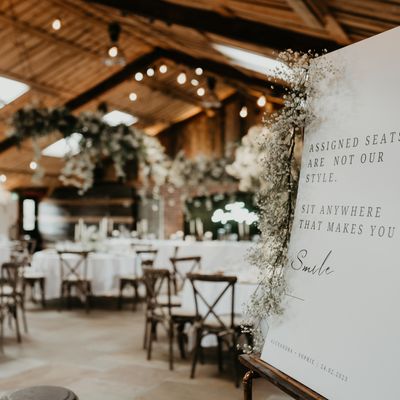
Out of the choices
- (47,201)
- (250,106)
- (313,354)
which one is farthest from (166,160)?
(313,354)

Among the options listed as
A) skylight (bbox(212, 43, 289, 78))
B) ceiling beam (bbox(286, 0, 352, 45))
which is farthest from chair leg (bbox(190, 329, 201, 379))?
skylight (bbox(212, 43, 289, 78))

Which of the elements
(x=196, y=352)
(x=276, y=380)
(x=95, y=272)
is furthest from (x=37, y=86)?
(x=276, y=380)

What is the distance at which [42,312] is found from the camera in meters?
7.75

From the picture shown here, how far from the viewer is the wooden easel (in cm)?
199

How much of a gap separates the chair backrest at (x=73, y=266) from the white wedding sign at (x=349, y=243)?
19.2ft

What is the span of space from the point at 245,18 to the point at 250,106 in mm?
7547

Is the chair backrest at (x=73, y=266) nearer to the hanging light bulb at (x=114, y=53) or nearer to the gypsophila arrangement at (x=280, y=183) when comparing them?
the hanging light bulb at (x=114, y=53)

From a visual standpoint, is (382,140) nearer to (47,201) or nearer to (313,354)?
(313,354)

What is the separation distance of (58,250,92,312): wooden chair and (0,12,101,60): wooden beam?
12.9ft

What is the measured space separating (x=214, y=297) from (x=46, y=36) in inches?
259

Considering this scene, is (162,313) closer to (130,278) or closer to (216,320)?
(216,320)

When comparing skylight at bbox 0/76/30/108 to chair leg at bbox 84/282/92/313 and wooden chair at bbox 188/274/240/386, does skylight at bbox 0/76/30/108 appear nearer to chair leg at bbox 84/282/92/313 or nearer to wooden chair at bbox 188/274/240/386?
chair leg at bbox 84/282/92/313

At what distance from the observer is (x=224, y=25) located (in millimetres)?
6664

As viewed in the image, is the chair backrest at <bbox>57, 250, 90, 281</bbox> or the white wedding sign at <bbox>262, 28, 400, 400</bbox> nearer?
the white wedding sign at <bbox>262, 28, 400, 400</bbox>
